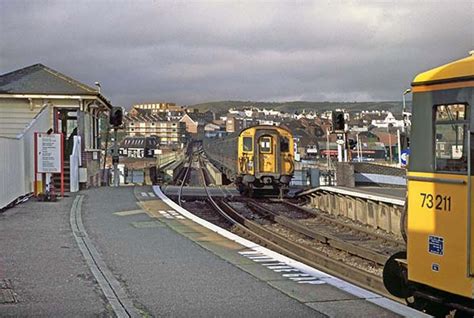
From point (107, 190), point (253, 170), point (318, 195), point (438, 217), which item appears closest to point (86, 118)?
point (107, 190)

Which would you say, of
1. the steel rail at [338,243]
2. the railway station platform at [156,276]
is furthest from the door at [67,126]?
the railway station platform at [156,276]

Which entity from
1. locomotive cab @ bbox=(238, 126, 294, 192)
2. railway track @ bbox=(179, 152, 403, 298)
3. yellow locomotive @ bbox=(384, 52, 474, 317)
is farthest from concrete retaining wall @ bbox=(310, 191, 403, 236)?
yellow locomotive @ bbox=(384, 52, 474, 317)

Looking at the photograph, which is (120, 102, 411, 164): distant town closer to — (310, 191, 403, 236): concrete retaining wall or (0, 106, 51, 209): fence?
(310, 191, 403, 236): concrete retaining wall

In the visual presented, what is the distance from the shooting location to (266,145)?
96.9ft

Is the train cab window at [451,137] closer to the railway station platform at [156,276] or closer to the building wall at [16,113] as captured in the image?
the railway station platform at [156,276]

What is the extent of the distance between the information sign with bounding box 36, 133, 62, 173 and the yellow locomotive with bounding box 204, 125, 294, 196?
10721 millimetres

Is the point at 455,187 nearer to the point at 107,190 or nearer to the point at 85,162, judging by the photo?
the point at 107,190

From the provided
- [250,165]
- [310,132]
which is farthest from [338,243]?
[310,132]

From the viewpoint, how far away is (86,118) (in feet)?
84.5

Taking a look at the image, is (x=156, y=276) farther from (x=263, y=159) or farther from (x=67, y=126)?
(x=263, y=159)

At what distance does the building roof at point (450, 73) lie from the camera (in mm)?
6531

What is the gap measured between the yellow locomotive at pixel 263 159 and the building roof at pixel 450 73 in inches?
844

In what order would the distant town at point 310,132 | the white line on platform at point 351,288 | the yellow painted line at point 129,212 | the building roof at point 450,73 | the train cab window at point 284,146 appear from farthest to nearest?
the distant town at point 310,132
the train cab window at point 284,146
the yellow painted line at point 129,212
the white line on platform at point 351,288
the building roof at point 450,73

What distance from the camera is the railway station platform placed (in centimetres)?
716
